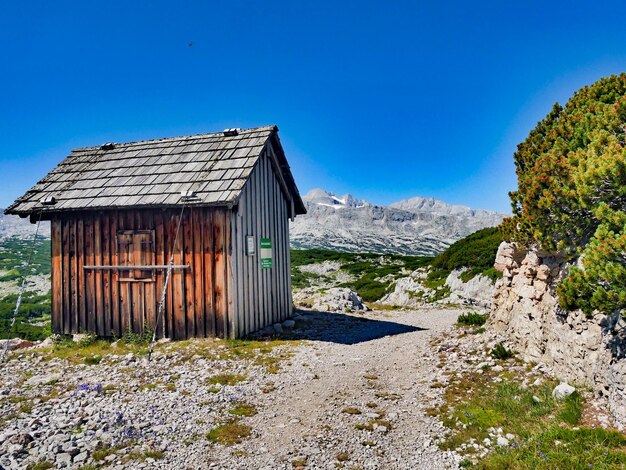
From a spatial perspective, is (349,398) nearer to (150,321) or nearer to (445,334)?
(445,334)

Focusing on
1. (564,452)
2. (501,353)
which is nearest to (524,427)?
(564,452)

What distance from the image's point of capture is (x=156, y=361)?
11328 mm

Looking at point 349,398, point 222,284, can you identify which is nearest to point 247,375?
point 349,398

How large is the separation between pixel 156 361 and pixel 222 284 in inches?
124

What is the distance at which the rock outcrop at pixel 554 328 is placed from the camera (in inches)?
256

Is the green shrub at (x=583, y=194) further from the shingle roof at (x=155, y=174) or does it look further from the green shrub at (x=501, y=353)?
the shingle roof at (x=155, y=174)

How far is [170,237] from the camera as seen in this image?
14016mm

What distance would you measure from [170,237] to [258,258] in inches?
131

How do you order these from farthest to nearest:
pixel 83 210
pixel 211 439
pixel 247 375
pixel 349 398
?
pixel 83 210 → pixel 247 375 → pixel 349 398 → pixel 211 439

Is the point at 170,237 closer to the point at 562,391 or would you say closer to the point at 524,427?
the point at 524,427

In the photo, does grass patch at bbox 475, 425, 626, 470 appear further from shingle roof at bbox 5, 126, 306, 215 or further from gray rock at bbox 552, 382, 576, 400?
shingle roof at bbox 5, 126, 306, 215

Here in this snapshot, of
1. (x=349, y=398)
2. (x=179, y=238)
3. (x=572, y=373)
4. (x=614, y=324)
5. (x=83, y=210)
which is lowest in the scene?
(x=349, y=398)

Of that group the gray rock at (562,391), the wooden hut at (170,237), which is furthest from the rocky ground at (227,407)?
the gray rock at (562,391)

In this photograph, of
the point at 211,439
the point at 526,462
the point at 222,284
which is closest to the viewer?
the point at 526,462
